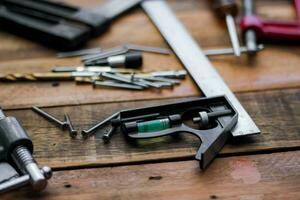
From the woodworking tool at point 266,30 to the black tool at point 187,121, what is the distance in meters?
0.25

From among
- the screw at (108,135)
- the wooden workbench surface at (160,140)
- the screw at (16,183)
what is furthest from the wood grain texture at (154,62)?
the screw at (16,183)

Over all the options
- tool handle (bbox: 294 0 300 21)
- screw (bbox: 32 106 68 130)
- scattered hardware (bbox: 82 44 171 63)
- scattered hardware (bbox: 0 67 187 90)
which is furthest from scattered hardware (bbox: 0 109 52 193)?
tool handle (bbox: 294 0 300 21)

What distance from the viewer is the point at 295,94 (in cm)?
104

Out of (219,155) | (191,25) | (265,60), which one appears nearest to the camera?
(219,155)

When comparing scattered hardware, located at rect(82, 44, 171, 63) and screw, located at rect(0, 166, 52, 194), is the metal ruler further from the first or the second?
screw, located at rect(0, 166, 52, 194)

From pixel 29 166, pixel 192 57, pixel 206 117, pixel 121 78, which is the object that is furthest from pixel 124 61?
pixel 29 166

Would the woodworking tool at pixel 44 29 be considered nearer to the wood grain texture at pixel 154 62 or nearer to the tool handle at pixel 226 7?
the wood grain texture at pixel 154 62

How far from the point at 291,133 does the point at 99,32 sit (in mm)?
523

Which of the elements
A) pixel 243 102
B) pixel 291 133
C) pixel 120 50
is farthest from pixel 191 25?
pixel 291 133

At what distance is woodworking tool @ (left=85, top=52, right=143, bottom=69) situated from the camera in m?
1.11

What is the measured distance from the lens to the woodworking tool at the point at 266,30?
3.81 feet

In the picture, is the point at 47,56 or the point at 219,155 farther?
the point at 47,56

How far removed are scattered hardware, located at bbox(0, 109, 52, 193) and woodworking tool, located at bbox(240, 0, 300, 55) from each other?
0.56 m

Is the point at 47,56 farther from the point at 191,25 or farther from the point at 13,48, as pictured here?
the point at 191,25
